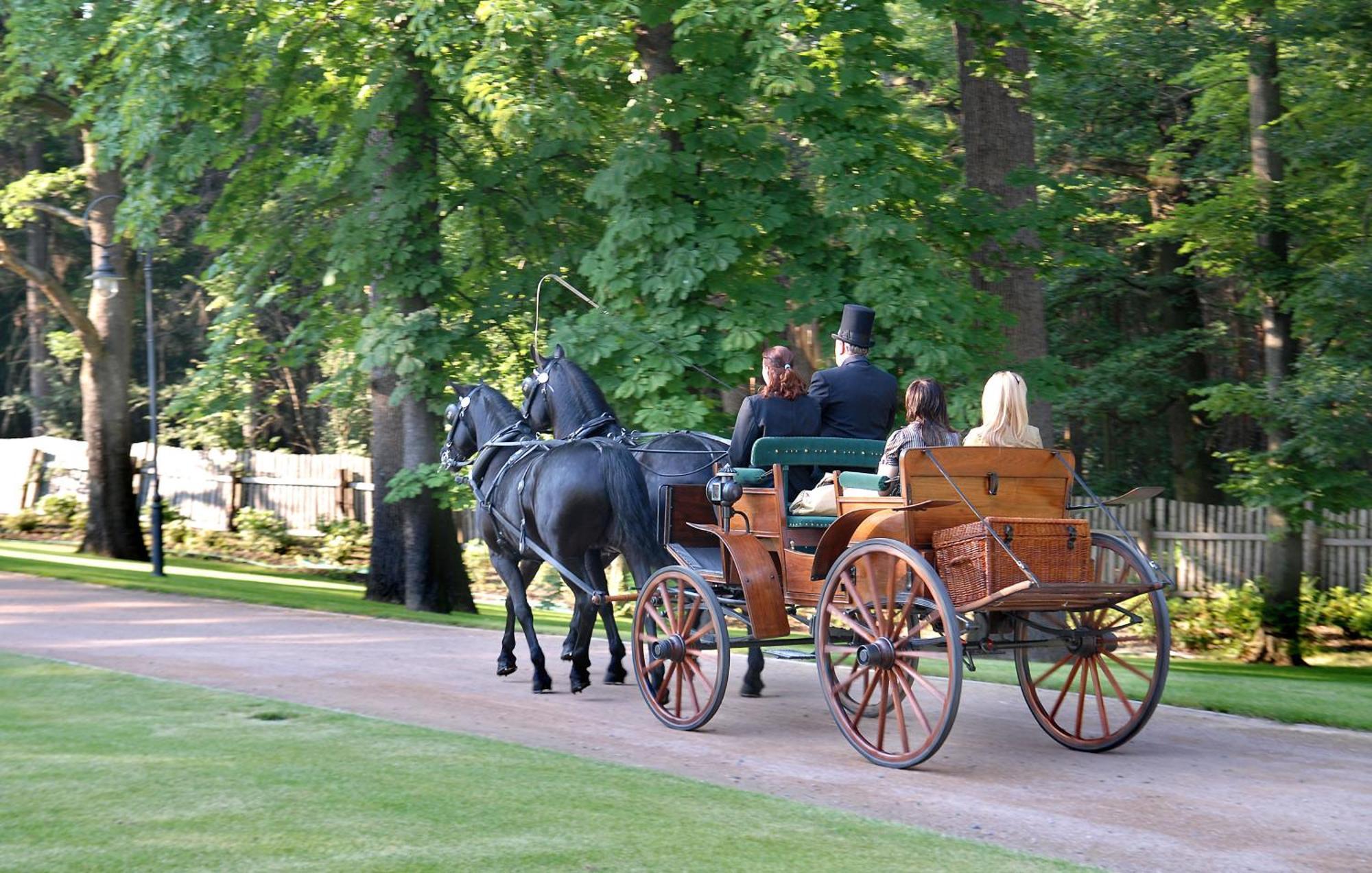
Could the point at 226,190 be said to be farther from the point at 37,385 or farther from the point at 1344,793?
the point at 37,385

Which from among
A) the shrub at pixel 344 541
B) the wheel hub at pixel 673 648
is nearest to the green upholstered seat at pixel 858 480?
the wheel hub at pixel 673 648

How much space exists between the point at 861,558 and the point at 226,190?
1238cm

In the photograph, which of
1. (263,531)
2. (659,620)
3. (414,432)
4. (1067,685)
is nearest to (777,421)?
(659,620)

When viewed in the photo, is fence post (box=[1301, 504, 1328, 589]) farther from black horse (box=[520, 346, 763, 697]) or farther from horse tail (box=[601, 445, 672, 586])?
horse tail (box=[601, 445, 672, 586])

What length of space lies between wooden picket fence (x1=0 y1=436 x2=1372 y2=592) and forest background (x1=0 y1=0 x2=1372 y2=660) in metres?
2.71

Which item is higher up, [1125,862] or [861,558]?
[861,558]

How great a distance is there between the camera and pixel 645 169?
14.3 m

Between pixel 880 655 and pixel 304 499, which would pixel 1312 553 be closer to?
pixel 880 655

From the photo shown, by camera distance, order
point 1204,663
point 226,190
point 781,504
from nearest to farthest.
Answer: point 781,504, point 226,190, point 1204,663

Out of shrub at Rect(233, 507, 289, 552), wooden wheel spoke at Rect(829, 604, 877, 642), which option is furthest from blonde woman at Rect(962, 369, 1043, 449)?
shrub at Rect(233, 507, 289, 552)

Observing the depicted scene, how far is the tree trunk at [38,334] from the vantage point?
34844mm

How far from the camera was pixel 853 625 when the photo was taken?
26.8ft

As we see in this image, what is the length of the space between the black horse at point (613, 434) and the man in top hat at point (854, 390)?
0.91 metres

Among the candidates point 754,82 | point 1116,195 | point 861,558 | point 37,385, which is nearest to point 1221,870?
point 861,558
